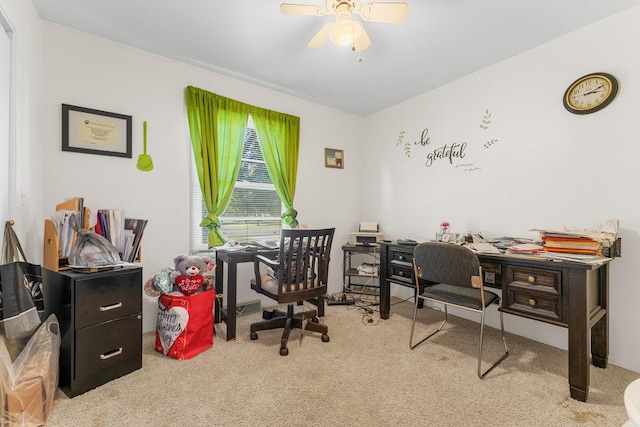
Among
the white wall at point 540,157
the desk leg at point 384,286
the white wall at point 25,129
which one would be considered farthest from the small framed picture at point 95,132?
the white wall at point 540,157

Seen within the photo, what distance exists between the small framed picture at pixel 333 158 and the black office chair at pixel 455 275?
6.46 ft

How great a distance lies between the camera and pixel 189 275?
225 centimetres

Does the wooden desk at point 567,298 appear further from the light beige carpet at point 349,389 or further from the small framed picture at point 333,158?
the small framed picture at point 333,158

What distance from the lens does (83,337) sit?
5.64 feet

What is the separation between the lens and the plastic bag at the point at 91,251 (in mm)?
1770

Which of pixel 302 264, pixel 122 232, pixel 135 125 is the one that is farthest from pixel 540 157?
pixel 135 125

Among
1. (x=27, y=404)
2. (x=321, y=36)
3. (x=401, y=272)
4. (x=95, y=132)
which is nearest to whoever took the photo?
(x=27, y=404)

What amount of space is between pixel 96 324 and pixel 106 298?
0.15 meters

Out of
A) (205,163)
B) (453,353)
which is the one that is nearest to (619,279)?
(453,353)

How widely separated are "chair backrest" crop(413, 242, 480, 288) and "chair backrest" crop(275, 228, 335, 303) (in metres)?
0.76

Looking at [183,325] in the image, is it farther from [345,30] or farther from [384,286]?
[345,30]

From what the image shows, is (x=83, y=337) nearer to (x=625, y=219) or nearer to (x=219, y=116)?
(x=219, y=116)

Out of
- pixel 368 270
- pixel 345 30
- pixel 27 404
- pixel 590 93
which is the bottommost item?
pixel 27 404

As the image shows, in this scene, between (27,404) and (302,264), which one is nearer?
(27,404)
